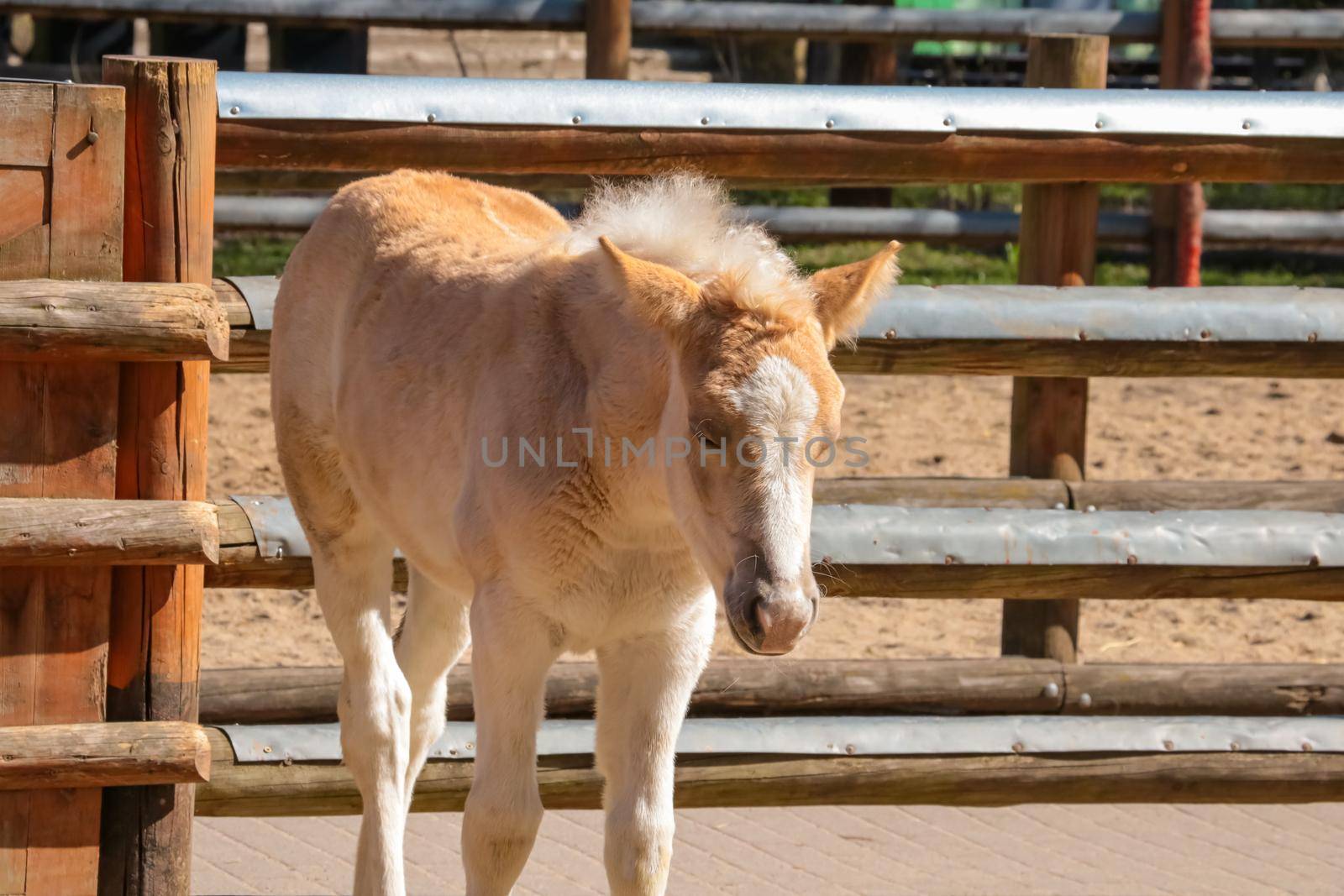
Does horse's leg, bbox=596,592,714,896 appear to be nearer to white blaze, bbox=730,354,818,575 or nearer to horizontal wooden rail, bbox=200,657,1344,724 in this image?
white blaze, bbox=730,354,818,575

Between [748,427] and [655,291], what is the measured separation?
34 cm

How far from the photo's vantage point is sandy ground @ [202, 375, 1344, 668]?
6.41 m

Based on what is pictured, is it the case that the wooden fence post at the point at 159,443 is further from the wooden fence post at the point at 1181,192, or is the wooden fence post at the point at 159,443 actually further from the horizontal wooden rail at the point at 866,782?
the wooden fence post at the point at 1181,192

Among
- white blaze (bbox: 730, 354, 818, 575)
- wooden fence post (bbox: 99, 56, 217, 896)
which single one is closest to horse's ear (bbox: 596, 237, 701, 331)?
white blaze (bbox: 730, 354, 818, 575)

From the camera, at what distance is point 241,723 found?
470 centimetres

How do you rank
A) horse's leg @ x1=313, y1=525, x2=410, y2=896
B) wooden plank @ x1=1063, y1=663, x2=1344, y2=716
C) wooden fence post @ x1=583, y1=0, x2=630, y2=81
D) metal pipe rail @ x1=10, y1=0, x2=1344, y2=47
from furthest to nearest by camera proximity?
1. metal pipe rail @ x1=10, y1=0, x2=1344, y2=47
2. wooden fence post @ x1=583, y1=0, x2=630, y2=81
3. wooden plank @ x1=1063, y1=663, x2=1344, y2=716
4. horse's leg @ x1=313, y1=525, x2=410, y2=896

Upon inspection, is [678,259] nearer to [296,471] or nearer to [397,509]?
[397,509]

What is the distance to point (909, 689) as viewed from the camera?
15.9 ft

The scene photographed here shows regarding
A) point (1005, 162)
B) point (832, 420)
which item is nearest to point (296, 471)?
point (832, 420)

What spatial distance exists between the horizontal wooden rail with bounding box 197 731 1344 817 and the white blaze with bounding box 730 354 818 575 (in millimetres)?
1818

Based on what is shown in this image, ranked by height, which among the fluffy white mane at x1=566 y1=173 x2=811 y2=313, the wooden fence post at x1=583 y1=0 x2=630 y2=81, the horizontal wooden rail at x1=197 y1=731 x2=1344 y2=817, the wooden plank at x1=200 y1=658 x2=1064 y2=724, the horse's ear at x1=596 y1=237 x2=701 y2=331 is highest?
the wooden fence post at x1=583 y1=0 x2=630 y2=81

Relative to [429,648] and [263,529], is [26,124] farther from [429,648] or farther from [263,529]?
[429,648]

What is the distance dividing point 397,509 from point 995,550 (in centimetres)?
169

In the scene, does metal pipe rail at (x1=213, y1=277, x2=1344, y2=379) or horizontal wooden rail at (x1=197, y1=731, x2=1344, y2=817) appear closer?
horizontal wooden rail at (x1=197, y1=731, x2=1344, y2=817)
